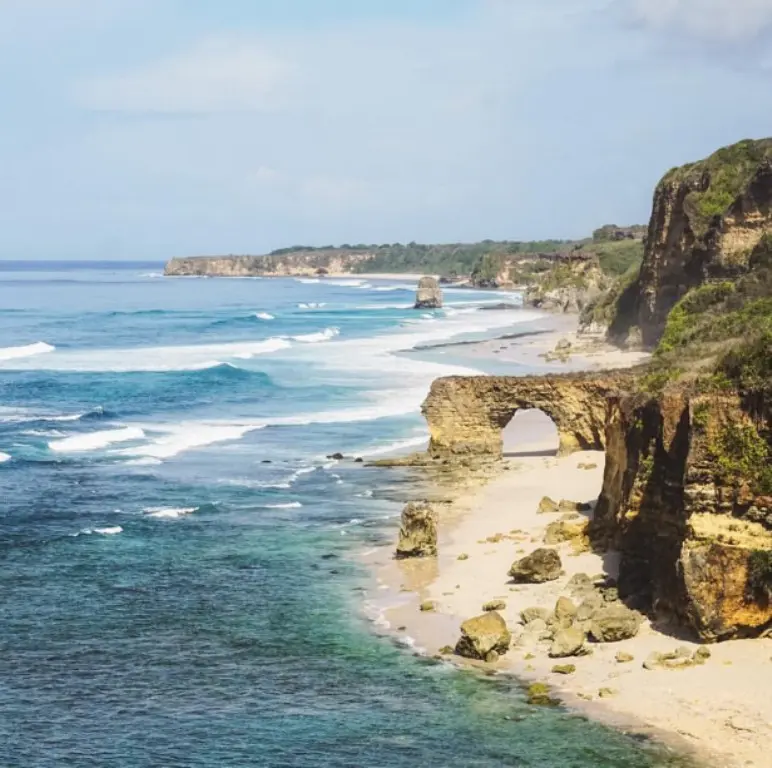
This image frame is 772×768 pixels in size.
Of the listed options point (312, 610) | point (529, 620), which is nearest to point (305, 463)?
point (312, 610)

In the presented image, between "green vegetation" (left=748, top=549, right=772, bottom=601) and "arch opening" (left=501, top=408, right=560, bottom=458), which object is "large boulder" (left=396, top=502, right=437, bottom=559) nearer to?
"green vegetation" (left=748, top=549, right=772, bottom=601)

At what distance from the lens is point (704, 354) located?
33938mm

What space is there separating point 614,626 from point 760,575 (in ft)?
12.1

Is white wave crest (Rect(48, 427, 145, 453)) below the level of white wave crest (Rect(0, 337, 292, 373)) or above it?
below

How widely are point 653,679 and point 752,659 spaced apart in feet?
7.07

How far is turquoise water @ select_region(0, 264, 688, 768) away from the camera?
23891 mm

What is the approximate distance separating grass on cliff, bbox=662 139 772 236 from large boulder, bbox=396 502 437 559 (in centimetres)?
4793

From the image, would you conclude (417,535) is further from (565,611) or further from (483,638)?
(483,638)

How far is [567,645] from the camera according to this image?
27609 millimetres

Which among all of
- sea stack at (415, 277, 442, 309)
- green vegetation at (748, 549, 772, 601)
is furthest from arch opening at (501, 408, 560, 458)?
sea stack at (415, 277, 442, 309)

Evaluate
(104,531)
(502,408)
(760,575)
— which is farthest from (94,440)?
(760,575)

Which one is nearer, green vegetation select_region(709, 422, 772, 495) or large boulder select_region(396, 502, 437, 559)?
green vegetation select_region(709, 422, 772, 495)

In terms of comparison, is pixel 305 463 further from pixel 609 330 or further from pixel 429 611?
pixel 609 330

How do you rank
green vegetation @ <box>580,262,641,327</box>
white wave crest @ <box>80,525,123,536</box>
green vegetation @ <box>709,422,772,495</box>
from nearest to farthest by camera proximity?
green vegetation @ <box>709,422,772,495</box> → white wave crest @ <box>80,525,123,536</box> → green vegetation @ <box>580,262,641,327</box>
